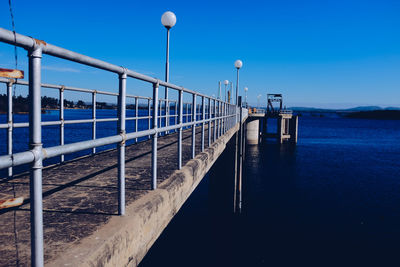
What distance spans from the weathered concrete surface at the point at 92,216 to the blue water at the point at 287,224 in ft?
26.9

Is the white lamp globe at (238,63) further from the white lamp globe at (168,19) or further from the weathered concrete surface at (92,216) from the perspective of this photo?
the weathered concrete surface at (92,216)

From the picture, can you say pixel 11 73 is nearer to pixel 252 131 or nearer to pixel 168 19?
pixel 168 19

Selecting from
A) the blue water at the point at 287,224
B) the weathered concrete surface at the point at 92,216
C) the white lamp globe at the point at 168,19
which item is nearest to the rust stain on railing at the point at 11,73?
the weathered concrete surface at the point at 92,216

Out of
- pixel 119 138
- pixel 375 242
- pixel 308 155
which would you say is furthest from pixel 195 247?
pixel 308 155

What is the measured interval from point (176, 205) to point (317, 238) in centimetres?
1088

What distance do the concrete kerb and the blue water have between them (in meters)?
8.63

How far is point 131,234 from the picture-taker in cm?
218

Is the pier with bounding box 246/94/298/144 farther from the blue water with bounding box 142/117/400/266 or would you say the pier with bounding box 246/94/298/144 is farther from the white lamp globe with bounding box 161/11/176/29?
the white lamp globe with bounding box 161/11/176/29

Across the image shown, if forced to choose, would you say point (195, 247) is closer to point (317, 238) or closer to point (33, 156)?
point (317, 238)

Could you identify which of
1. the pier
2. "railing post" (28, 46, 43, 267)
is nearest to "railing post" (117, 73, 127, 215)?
"railing post" (28, 46, 43, 267)

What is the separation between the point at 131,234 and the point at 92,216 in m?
0.38

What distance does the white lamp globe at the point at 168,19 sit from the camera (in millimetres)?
8883

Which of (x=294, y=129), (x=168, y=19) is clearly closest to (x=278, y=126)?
(x=294, y=129)

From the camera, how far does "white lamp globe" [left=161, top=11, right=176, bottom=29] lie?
8.88m
